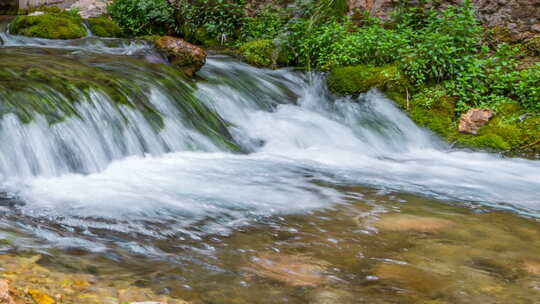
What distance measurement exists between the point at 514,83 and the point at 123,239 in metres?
6.53

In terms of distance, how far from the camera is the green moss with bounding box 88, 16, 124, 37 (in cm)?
A: 976

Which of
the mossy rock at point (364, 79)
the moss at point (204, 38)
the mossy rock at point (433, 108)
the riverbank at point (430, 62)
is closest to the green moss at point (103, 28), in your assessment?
the riverbank at point (430, 62)

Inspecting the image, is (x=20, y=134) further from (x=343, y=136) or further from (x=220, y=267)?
(x=343, y=136)

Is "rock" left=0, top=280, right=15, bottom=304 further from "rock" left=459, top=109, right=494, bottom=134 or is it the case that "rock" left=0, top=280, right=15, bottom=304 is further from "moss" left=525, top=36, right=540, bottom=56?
"moss" left=525, top=36, right=540, bottom=56

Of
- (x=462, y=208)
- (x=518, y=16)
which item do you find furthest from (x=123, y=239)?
(x=518, y=16)

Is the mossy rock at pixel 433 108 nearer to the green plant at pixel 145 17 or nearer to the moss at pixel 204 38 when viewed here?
the moss at pixel 204 38

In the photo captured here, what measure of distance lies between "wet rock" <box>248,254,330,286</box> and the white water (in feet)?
1.87

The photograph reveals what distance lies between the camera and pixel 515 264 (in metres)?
2.73

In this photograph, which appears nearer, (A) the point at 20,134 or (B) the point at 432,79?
(A) the point at 20,134

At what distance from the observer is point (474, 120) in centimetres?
705

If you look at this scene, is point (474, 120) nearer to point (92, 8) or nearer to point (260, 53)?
point (260, 53)

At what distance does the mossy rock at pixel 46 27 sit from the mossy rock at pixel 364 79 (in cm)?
468

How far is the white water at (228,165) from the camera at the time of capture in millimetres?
3332

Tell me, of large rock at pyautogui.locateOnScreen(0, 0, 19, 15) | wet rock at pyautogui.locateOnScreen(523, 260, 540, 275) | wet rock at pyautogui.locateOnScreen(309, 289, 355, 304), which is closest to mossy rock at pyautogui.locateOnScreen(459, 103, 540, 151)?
wet rock at pyautogui.locateOnScreen(523, 260, 540, 275)
